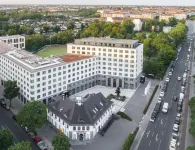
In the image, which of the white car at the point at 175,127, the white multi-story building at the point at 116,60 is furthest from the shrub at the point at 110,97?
the white car at the point at 175,127

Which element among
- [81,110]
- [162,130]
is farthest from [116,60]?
[81,110]

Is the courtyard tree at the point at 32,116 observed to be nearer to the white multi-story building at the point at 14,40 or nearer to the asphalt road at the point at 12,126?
the asphalt road at the point at 12,126

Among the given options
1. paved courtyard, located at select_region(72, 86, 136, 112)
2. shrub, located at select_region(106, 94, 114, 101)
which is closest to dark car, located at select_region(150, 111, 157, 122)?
paved courtyard, located at select_region(72, 86, 136, 112)

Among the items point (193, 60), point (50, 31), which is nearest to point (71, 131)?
point (193, 60)

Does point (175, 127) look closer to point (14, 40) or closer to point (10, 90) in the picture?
point (10, 90)

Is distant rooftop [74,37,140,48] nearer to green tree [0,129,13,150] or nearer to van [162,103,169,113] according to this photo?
van [162,103,169,113]

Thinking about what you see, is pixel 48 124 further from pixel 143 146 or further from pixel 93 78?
pixel 93 78
